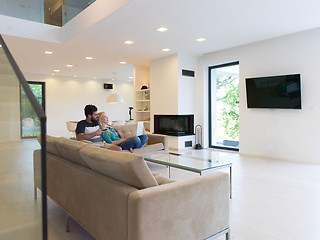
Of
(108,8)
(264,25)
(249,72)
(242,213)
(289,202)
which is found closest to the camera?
(242,213)

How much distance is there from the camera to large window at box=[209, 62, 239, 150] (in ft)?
21.1

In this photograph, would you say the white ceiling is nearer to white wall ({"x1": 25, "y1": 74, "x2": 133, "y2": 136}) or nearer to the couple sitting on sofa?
the couple sitting on sofa

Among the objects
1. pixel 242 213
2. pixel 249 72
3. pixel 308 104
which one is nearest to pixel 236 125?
pixel 249 72

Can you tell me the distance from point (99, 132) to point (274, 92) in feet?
12.4

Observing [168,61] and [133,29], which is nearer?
[133,29]

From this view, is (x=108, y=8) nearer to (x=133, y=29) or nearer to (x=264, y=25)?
(x=133, y=29)

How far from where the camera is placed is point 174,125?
6852 millimetres

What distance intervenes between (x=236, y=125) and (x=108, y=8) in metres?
4.20

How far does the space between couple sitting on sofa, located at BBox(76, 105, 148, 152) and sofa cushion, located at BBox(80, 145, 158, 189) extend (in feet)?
6.73

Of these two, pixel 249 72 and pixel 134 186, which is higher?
pixel 249 72

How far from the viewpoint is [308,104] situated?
16.2 ft

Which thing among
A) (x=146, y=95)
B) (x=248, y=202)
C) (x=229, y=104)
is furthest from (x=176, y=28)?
(x=146, y=95)

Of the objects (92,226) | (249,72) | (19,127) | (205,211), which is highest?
(249,72)

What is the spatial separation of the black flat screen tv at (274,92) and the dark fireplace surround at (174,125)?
5.85 feet
